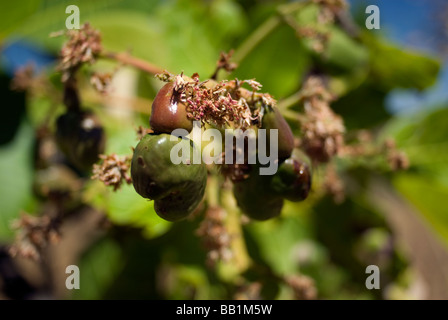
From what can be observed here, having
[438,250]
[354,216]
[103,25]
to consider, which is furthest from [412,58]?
[438,250]

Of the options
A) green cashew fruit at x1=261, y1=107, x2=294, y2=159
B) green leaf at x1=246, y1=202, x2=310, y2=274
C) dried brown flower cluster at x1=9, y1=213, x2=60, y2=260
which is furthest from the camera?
green leaf at x1=246, y1=202, x2=310, y2=274

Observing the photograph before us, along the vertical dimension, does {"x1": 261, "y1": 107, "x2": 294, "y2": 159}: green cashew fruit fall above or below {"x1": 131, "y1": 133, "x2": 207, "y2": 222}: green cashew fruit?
above

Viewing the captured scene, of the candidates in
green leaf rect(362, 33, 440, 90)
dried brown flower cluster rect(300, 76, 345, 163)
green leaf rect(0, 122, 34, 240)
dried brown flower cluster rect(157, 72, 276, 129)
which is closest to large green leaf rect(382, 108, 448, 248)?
green leaf rect(362, 33, 440, 90)

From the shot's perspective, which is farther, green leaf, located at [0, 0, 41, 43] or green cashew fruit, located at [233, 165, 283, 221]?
green leaf, located at [0, 0, 41, 43]

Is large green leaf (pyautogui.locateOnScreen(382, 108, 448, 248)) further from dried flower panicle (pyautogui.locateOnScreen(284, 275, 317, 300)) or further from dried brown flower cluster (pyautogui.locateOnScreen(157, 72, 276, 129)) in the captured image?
dried brown flower cluster (pyautogui.locateOnScreen(157, 72, 276, 129))

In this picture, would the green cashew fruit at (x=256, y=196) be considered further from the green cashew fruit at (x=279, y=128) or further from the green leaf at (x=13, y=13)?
the green leaf at (x=13, y=13)

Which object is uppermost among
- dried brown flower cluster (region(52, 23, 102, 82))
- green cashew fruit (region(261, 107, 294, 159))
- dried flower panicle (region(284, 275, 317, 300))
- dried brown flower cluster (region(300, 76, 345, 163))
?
dried brown flower cluster (region(52, 23, 102, 82))
